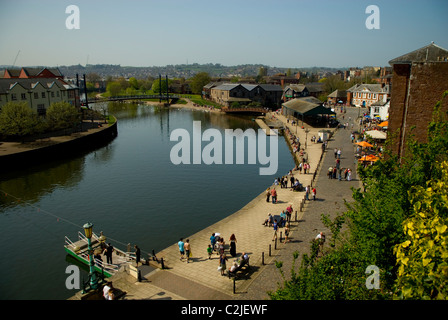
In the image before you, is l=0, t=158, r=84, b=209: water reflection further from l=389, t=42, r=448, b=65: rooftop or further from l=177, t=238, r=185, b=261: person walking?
l=389, t=42, r=448, b=65: rooftop

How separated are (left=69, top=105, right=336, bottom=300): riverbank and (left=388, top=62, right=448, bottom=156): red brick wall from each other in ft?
29.6

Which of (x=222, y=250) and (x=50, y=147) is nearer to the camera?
(x=222, y=250)

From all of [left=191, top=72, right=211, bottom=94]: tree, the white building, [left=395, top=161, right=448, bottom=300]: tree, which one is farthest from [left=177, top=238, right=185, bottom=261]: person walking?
[left=191, top=72, right=211, bottom=94]: tree

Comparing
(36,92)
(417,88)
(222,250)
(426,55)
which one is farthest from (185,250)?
(36,92)

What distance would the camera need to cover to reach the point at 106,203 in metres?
28.4

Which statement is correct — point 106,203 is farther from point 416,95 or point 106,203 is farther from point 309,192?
point 416,95

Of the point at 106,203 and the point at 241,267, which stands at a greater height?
the point at 241,267

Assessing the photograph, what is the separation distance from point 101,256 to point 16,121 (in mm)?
33460

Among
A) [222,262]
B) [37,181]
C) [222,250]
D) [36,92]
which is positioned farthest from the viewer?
[36,92]

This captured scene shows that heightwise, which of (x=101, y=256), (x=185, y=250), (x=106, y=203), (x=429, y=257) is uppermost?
(x=429, y=257)

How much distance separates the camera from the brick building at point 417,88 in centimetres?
2091

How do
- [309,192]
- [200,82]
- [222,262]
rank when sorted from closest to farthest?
[222,262] < [309,192] < [200,82]

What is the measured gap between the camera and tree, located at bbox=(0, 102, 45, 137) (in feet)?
141

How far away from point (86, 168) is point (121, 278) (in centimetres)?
2713
